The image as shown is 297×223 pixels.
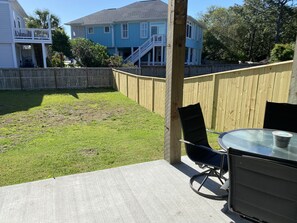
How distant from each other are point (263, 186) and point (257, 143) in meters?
0.93

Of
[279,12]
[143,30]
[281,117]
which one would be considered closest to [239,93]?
[281,117]

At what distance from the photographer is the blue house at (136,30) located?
21.7 m

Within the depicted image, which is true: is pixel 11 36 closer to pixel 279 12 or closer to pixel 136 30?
pixel 136 30

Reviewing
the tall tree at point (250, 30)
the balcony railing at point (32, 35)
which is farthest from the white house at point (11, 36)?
the tall tree at point (250, 30)

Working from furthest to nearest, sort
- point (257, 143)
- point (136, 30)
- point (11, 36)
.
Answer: point (136, 30)
point (11, 36)
point (257, 143)

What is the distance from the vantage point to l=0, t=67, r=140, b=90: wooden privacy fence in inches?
498

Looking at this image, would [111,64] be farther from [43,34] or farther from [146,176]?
[146,176]

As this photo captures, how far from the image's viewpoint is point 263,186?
1.41 m

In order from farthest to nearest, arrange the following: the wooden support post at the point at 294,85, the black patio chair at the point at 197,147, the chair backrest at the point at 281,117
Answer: the wooden support post at the point at 294,85, the chair backrest at the point at 281,117, the black patio chair at the point at 197,147

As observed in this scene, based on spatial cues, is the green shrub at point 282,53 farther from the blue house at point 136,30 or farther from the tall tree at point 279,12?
the tall tree at point 279,12

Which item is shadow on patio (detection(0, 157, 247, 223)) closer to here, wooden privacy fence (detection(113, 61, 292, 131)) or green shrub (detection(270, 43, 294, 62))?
wooden privacy fence (detection(113, 61, 292, 131))

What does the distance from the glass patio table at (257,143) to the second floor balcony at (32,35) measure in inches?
707

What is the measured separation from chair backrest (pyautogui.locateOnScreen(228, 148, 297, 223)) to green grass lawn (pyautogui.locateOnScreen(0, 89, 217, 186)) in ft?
7.88

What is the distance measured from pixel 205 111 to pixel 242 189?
435 cm
